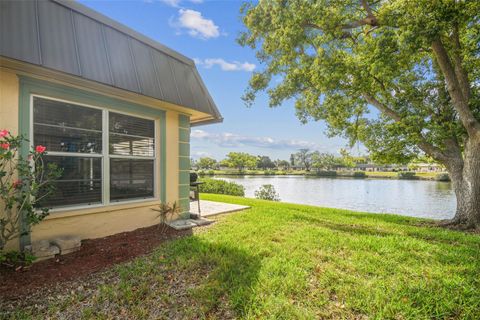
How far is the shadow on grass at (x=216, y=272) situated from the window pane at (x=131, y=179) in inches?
58.5

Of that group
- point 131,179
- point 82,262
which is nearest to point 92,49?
point 131,179

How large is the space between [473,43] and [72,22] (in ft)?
27.4

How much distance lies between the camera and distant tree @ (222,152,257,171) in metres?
58.3

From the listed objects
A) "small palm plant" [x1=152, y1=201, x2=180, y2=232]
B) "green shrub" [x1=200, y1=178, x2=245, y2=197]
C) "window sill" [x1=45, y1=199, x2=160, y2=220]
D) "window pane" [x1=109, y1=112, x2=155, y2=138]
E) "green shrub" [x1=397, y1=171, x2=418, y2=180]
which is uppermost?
"window pane" [x1=109, y1=112, x2=155, y2=138]

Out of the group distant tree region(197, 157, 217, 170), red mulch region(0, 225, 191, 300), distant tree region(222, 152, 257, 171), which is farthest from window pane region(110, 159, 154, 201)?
distant tree region(197, 157, 217, 170)

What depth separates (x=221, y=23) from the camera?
7.81 meters

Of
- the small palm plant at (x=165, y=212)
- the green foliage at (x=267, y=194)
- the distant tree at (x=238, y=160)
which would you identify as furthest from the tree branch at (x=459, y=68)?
the distant tree at (x=238, y=160)

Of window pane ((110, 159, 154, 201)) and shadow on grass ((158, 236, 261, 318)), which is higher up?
window pane ((110, 159, 154, 201))

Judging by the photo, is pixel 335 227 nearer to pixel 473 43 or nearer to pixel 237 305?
pixel 237 305

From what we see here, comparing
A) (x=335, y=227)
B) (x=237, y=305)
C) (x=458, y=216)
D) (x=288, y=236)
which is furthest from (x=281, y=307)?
(x=458, y=216)

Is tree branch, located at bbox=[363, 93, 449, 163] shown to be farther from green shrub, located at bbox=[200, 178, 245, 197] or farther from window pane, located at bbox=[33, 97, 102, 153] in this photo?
green shrub, located at bbox=[200, 178, 245, 197]

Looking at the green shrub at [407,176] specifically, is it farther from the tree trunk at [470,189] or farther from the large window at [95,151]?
the large window at [95,151]

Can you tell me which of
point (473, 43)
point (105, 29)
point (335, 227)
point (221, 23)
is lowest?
point (335, 227)

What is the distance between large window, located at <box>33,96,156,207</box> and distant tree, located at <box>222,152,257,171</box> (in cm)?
5320
